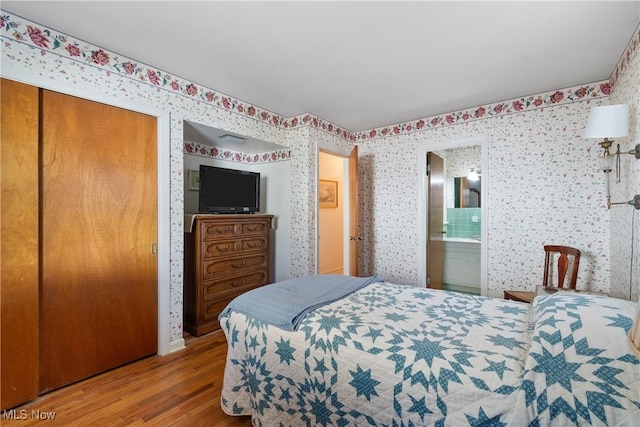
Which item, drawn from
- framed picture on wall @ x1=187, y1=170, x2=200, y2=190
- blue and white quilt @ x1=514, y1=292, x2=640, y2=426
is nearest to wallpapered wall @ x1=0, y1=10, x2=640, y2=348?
framed picture on wall @ x1=187, y1=170, x2=200, y2=190

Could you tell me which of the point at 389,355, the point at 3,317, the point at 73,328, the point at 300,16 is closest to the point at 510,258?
the point at 389,355

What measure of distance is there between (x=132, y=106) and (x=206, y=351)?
213cm

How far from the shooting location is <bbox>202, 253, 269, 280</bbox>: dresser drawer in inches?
110

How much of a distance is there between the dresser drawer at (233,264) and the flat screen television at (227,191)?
1.78ft

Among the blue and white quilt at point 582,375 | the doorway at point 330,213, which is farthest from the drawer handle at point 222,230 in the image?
the blue and white quilt at point 582,375

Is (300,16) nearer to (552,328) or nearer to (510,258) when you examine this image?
(552,328)

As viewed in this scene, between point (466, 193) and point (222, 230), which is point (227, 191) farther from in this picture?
point (466, 193)

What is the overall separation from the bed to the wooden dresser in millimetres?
1211

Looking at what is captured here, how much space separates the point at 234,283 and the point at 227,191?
39.7 inches

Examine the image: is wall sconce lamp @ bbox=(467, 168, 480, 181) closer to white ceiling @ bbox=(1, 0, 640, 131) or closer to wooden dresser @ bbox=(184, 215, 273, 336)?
white ceiling @ bbox=(1, 0, 640, 131)

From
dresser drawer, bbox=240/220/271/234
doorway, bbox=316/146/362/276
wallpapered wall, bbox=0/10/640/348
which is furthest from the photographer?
doorway, bbox=316/146/362/276

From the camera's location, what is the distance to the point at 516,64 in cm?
222

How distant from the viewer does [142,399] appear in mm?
1828

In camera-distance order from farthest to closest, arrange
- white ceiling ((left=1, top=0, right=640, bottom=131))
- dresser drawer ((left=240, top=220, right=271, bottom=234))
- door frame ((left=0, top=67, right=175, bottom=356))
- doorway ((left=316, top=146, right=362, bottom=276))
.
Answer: doorway ((left=316, top=146, right=362, bottom=276)) → dresser drawer ((left=240, top=220, right=271, bottom=234)) → door frame ((left=0, top=67, right=175, bottom=356)) → white ceiling ((left=1, top=0, right=640, bottom=131))
